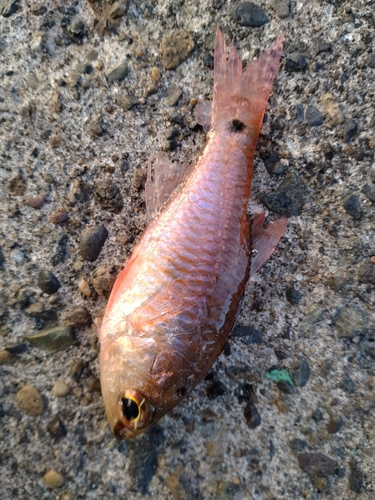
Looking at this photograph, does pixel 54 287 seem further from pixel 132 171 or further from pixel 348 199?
pixel 348 199

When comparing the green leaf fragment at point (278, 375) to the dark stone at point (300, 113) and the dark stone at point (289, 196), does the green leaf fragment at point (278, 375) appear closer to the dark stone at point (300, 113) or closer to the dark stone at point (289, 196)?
the dark stone at point (289, 196)

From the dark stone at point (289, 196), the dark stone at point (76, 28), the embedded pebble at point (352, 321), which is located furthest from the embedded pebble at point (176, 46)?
the embedded pebble at point (352, 321)

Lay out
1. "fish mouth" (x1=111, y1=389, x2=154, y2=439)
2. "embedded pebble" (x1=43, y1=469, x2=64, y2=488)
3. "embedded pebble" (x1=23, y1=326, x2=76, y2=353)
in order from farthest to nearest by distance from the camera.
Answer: "embedded pebble" (x1=23, y1=326, x2=76, y2=353) < "embedded pebble" (x1=43, y1=469, x2=64, y2=488) < "fish mouth" (x1=111, y1=389, x2=154, y2=439)

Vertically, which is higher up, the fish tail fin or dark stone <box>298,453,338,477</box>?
the fish tail fin

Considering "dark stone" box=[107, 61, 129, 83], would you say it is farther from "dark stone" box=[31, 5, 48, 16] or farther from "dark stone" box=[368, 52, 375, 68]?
"dark stone" box=[368, 52, 375, 68]

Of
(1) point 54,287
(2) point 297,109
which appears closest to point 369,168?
(2) point 297,109

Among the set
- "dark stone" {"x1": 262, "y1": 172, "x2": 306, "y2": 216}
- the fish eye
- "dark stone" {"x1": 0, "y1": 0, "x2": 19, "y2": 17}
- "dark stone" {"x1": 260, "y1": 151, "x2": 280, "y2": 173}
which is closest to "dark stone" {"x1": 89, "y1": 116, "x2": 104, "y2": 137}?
"dark stone" {"x1": 0, "y1": 0, "x2": 19, "y2": 17}
